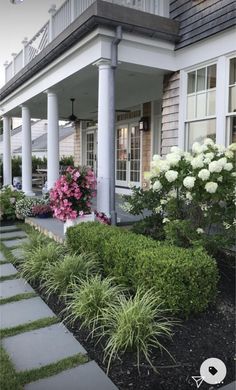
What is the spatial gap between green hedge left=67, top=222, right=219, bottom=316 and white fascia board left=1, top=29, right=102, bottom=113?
10.2 feet

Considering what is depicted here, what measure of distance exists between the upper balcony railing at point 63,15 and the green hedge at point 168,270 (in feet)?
13.6

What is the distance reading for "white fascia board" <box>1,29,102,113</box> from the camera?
527cm

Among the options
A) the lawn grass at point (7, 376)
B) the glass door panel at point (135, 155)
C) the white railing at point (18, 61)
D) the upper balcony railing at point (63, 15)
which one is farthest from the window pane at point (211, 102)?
the white railing at point (18, 61)

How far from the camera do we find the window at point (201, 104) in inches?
208

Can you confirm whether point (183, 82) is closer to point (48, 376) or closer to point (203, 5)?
point (203, 5)

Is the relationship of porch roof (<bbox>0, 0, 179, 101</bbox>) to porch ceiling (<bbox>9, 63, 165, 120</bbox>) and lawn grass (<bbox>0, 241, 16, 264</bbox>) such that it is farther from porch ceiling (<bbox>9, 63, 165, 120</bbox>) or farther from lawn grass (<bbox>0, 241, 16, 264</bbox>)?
lawn grass (<bbox>0, 241, 16, 264</bbox>)

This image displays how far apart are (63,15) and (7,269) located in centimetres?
493

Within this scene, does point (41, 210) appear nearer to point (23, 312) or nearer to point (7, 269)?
point (7, 269)

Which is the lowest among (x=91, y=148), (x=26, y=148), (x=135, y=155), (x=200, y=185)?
(x=200, y=185)

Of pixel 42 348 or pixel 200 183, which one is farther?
pixel 200 183

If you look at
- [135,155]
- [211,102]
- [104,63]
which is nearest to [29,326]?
[104,63]

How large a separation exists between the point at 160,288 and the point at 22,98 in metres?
8.06

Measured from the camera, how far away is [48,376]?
2.17 meters

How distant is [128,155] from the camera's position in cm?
1017
